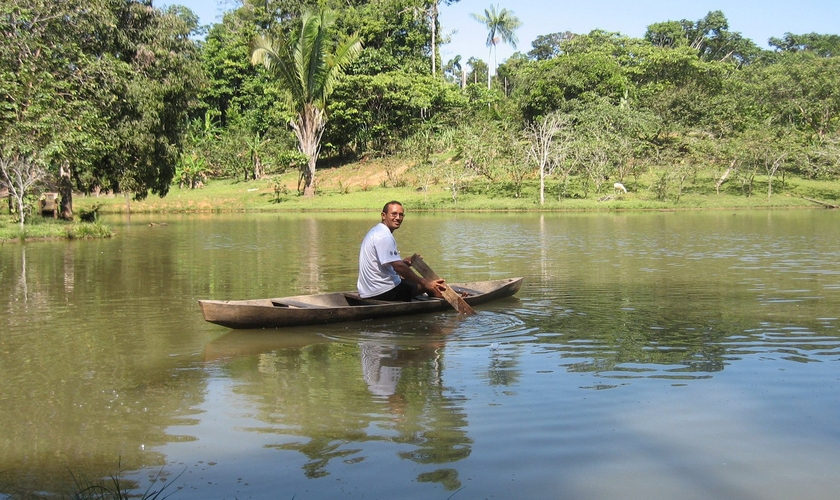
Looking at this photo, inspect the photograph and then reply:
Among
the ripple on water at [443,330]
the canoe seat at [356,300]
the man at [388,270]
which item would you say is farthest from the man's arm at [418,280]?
the canoe seat at [356,300]

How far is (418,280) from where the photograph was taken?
9.41 metres

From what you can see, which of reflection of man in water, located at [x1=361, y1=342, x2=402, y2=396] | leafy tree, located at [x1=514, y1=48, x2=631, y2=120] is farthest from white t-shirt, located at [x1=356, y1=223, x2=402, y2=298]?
leafy tree, located at [x1=514, y1=48, x2=631, y2=120]

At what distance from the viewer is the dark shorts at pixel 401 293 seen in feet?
31.3

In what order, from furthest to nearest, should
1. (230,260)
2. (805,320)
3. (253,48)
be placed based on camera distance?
(253,48)
(230,260)
(805,320)

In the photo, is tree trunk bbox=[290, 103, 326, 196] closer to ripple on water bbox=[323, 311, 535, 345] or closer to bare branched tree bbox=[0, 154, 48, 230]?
bare branched tree bbox=[0, 154, 48, 230]

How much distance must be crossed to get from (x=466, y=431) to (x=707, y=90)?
46564 millimetres

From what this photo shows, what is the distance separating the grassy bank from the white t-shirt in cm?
2627

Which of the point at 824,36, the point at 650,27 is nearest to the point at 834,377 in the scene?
the point at 650,27

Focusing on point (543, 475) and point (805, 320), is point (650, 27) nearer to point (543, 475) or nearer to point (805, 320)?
point (805, 320)

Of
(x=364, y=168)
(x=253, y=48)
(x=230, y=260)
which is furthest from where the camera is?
(x=364, y=168)

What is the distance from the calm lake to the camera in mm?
4230

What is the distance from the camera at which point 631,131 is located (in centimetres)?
4009

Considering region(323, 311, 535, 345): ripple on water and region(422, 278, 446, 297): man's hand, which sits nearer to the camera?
region(323, 311, 535, 345): ripple on water

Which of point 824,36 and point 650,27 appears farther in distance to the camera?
point 824,36
